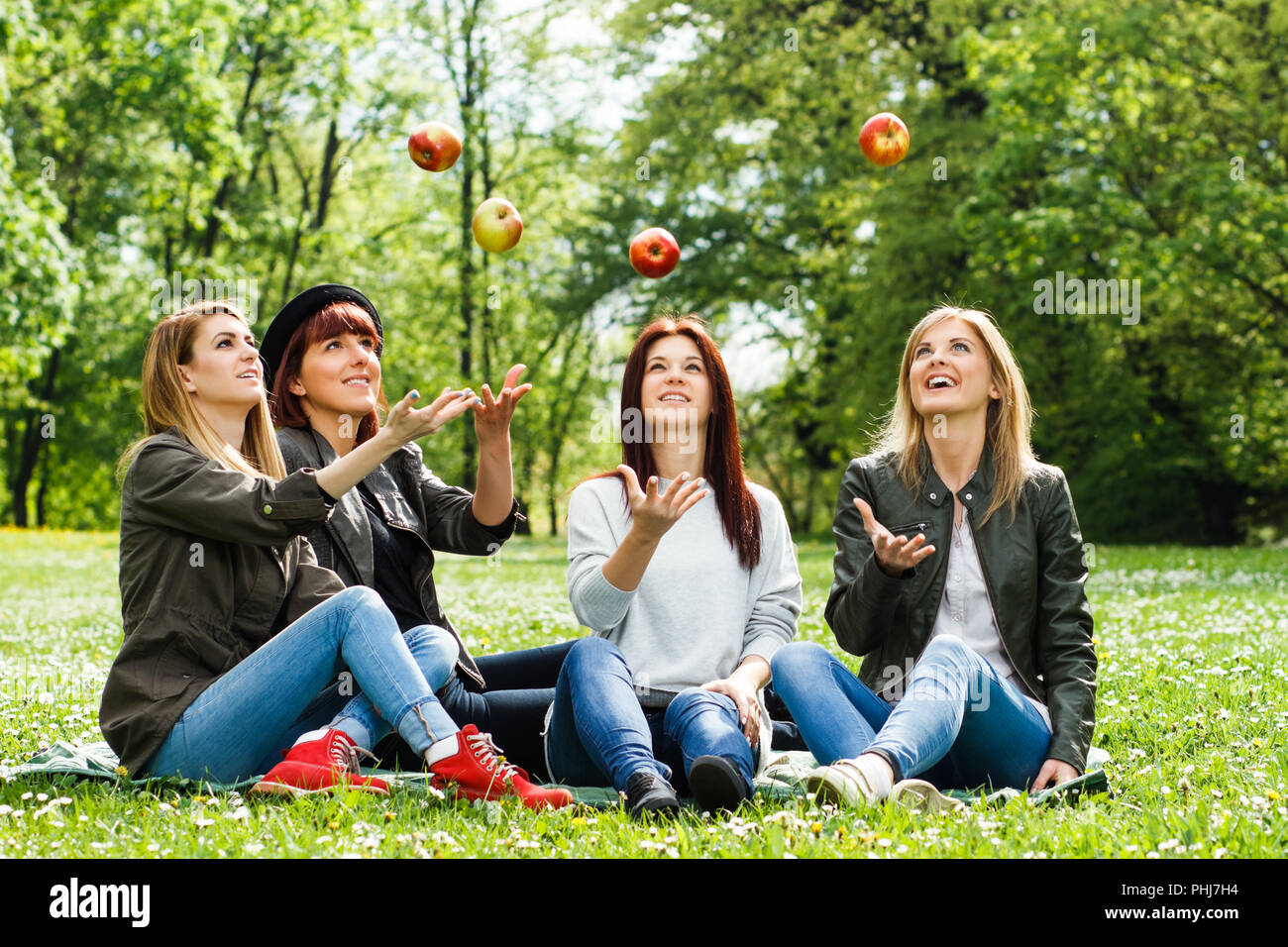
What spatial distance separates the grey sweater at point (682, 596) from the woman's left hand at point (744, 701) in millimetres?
205

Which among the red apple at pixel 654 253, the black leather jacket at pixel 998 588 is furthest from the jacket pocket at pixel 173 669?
the red apple at pixel 654 253

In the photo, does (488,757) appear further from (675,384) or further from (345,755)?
(675,384)

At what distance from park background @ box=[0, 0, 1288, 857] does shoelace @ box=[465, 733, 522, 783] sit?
221 millimetres

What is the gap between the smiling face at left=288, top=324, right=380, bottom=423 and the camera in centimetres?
480

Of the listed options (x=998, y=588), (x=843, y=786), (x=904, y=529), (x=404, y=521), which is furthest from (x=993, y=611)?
(x=404, y=521)

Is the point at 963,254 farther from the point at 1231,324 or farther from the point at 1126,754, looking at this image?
the point at 1126,754

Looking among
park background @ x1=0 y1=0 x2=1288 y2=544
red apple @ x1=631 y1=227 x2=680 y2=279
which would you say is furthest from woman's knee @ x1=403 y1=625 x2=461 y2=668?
park background @ x1=0 y1=0 x2=1288 y2=544

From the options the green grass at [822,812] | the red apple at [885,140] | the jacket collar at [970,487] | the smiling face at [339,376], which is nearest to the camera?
the green grass at [822,812]

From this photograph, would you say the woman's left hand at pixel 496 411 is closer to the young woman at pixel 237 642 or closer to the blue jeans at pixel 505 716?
the young woman at pixel 237 642

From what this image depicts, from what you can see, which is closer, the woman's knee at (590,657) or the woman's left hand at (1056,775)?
the woman's left hand at (1056,775)

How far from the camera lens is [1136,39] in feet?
62.5

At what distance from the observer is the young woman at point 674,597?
3936 mm
